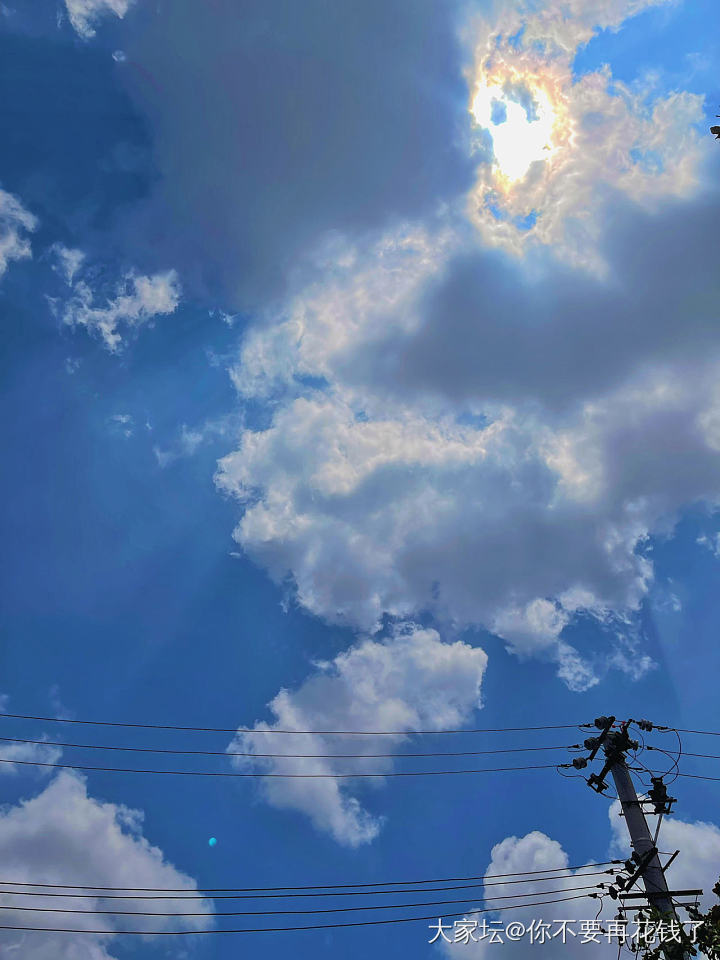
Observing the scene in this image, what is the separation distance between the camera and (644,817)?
1030 inches

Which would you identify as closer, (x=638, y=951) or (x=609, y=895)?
(x=638, y=951)

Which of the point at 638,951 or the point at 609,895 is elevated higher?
the point at 609,895

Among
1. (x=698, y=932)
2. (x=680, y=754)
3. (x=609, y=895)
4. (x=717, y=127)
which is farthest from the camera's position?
(x=680, y=754)

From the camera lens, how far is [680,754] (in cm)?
2920

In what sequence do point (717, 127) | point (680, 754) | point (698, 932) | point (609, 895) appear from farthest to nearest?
point (680, 754) → point (609, 895) → point (698, 932) → point (717, 127)

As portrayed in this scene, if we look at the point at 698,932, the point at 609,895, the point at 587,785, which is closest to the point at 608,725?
the point at 587,785

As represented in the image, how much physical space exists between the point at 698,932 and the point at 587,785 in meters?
7.73

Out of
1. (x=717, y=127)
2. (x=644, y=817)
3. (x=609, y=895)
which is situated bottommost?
(x=609, y=895)

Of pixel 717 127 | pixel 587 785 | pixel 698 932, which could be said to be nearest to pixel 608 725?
pixel 587 785

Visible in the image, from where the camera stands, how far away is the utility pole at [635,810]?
2378cm

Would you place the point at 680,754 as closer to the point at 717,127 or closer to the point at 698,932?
the point at 698,932

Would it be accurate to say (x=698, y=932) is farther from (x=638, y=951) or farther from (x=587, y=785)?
(x=587, y=785)

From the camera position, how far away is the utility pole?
2378cm

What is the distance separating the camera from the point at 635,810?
2638cm
